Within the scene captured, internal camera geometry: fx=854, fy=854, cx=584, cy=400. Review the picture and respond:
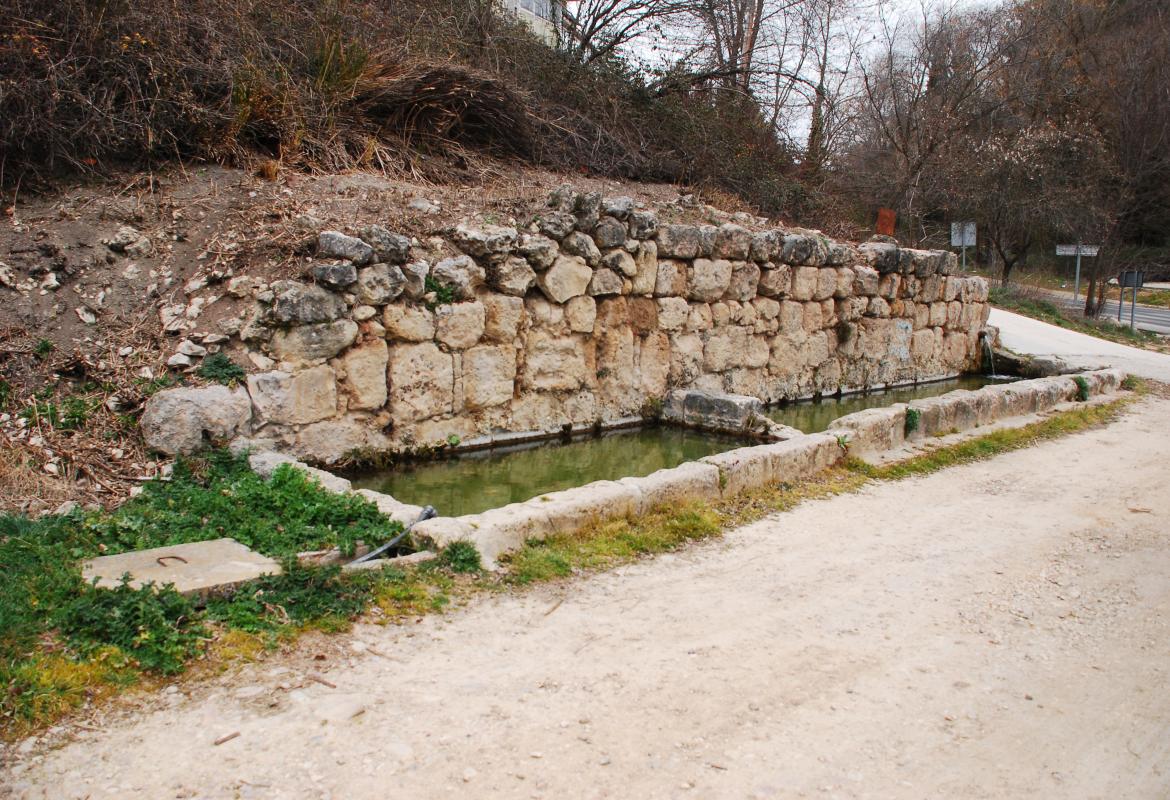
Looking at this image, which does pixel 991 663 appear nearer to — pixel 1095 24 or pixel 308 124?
pixel 308 124

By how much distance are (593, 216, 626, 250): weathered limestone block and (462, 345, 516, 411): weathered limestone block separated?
1.47 meters

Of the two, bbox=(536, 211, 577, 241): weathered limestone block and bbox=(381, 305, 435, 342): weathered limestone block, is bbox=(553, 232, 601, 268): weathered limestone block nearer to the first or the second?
bbox=(536, 211, 577, 241): weathered limestone block

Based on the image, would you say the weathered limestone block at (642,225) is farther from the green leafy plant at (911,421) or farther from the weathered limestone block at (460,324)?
the green leafy plant at (911,421)

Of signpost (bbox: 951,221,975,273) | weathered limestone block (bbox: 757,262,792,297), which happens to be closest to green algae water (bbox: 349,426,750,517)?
weathered limestone block (bbox: 757,262,792,297)

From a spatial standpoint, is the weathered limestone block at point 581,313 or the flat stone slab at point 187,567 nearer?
the flat stone slab at point 187,567

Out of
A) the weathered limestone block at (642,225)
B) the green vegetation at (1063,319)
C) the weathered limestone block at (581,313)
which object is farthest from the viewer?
the green vegetation at (1063,319)

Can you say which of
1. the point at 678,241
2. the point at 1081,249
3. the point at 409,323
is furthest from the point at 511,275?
the point at 1081,249

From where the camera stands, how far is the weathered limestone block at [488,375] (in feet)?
23.8

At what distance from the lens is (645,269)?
28.3 ft

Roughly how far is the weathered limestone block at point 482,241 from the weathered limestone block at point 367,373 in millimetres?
1226

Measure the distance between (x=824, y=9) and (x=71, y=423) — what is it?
1713 cm

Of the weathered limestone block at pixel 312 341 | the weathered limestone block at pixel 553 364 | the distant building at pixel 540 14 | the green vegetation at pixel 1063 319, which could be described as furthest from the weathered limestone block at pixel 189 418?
the green vegetation at pixel 1063 319

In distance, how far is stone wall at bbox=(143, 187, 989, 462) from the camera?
20.2ft

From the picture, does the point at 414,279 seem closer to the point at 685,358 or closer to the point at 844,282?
the point at 685,358
